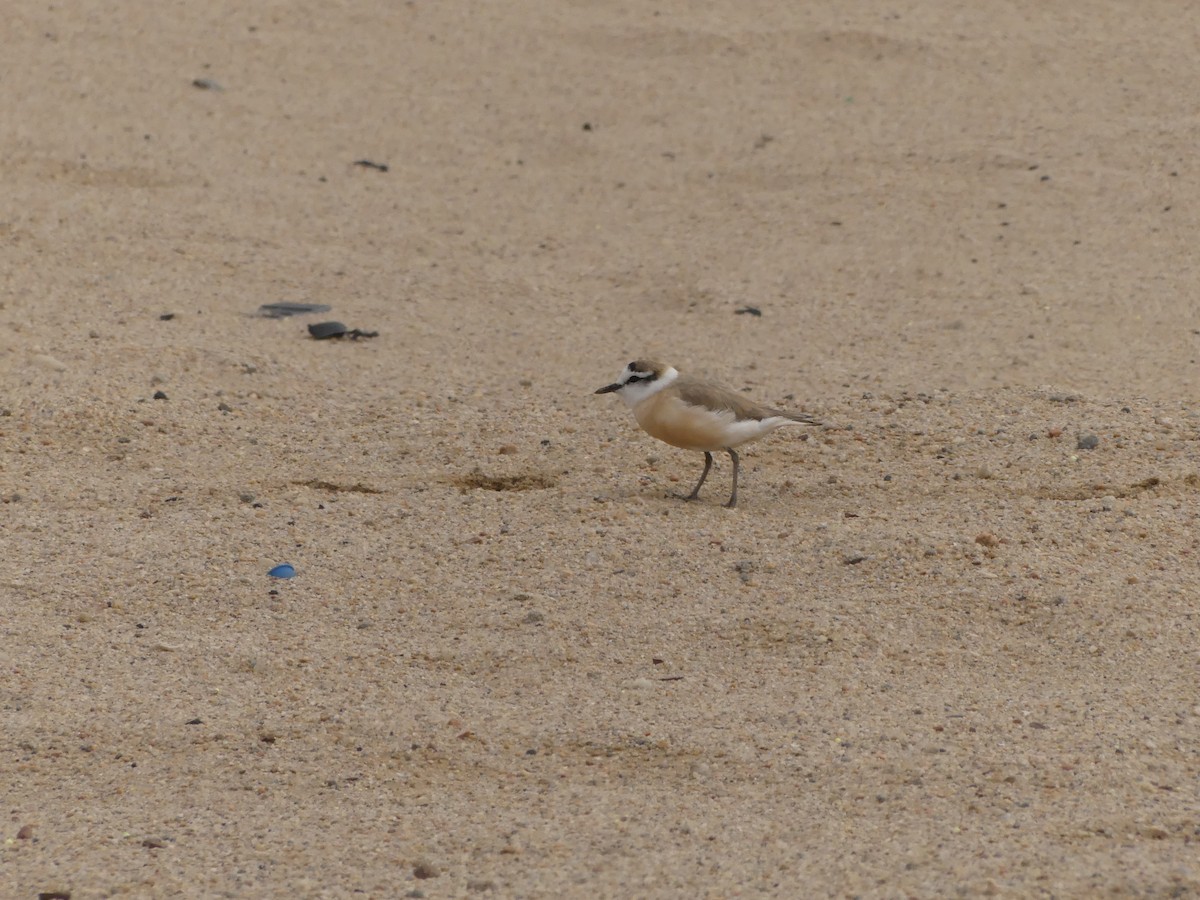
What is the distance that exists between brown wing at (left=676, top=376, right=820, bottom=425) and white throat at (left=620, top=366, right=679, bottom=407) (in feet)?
0.25

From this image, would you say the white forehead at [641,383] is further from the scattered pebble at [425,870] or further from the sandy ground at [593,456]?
the scattered pebble at [425,870]

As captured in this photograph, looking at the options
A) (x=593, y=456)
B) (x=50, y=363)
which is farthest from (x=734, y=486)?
(x=50, y=363)

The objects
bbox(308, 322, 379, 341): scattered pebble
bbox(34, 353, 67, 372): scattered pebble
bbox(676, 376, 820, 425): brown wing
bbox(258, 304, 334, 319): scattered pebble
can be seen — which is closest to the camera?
bbox(676, 376, 820, 425): brown wing

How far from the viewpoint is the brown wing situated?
5973 millimetres

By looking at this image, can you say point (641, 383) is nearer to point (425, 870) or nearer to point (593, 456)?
point (593, 456)

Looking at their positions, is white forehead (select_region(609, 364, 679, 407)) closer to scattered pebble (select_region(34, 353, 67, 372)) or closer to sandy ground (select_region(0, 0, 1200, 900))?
sandy ground (select_region(0, 0, 1200, 900))

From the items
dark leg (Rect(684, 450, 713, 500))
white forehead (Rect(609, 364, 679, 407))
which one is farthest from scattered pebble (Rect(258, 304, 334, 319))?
dark leg (Rect(684, 450, 713, 500))

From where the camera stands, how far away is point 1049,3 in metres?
12.9

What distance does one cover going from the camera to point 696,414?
597 centimetres

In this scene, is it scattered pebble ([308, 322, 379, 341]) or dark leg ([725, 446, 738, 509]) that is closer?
dark leg ([725, 446, 738, 509])

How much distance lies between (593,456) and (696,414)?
816 mm

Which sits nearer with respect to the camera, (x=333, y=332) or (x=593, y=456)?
(x=593, y=456)

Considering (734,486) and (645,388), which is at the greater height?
(645,388)

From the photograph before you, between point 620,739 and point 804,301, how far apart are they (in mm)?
4694
